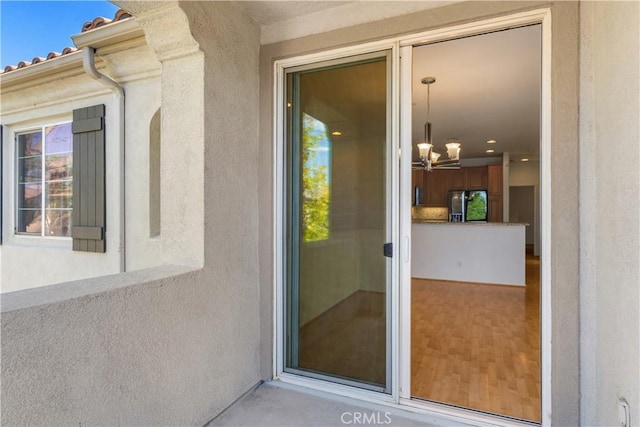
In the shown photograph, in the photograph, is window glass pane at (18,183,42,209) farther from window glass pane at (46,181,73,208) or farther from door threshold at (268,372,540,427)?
door threshold at (268,372,540,427)

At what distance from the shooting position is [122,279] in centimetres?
155

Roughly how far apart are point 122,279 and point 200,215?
494 mm

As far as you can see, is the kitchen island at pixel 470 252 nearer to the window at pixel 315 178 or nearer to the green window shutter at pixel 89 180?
the window at pixel 315 178

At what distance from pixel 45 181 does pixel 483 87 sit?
500cm

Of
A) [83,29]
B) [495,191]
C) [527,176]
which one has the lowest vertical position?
[495,191]

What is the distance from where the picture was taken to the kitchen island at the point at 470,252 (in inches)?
208

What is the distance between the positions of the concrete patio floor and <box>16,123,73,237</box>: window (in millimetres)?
2836

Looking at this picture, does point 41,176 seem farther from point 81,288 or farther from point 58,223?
point 81,288

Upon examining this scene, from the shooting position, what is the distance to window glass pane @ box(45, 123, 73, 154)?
3502 mm

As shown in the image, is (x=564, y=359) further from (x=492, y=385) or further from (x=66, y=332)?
(x=66, y=332)

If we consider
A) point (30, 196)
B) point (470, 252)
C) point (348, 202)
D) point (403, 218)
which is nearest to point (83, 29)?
point (30, 196)

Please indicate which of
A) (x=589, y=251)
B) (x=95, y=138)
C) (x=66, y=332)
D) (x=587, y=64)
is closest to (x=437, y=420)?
(x=589, y=251)

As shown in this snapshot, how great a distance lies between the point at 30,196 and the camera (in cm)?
384

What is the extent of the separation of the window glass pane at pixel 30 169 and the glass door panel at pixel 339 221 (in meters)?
3.32
